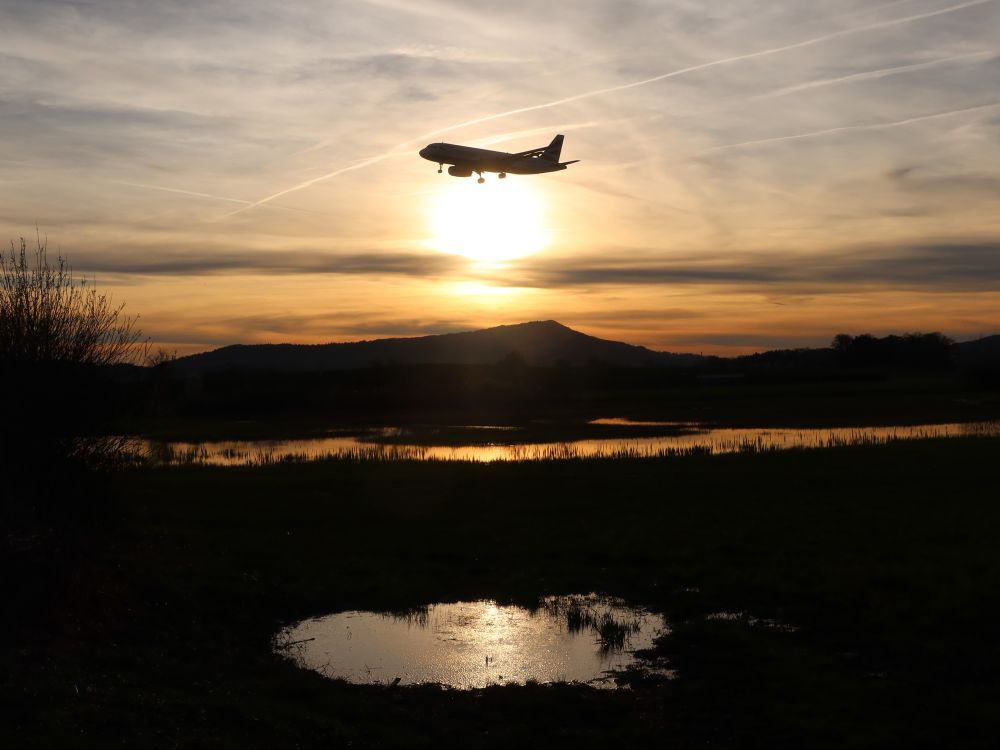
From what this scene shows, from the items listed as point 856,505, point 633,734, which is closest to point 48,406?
point 633,734

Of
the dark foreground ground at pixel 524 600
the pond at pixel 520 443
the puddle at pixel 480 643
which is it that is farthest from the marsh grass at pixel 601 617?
the pond at pixel 520 443

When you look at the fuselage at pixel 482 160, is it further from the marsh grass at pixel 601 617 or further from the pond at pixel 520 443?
the marsh grass at pixel 601 617

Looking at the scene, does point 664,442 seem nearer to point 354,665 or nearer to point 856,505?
point 856,505

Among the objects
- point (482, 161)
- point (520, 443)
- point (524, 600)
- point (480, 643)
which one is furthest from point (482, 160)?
point (480, 643)

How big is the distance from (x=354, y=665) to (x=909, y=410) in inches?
3140

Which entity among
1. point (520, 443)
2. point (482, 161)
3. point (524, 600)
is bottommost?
point (524, 600)

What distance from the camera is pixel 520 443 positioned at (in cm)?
5809

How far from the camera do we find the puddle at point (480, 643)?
14.2 m

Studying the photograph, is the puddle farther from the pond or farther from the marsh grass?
the pond

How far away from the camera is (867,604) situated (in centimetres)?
1662

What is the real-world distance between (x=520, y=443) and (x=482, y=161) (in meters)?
19.9

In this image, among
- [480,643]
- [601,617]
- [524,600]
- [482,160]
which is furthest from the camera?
[482,160]

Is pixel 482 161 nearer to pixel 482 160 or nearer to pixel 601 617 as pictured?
pixel 482 160

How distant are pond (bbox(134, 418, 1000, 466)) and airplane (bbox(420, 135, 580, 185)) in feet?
62.1
